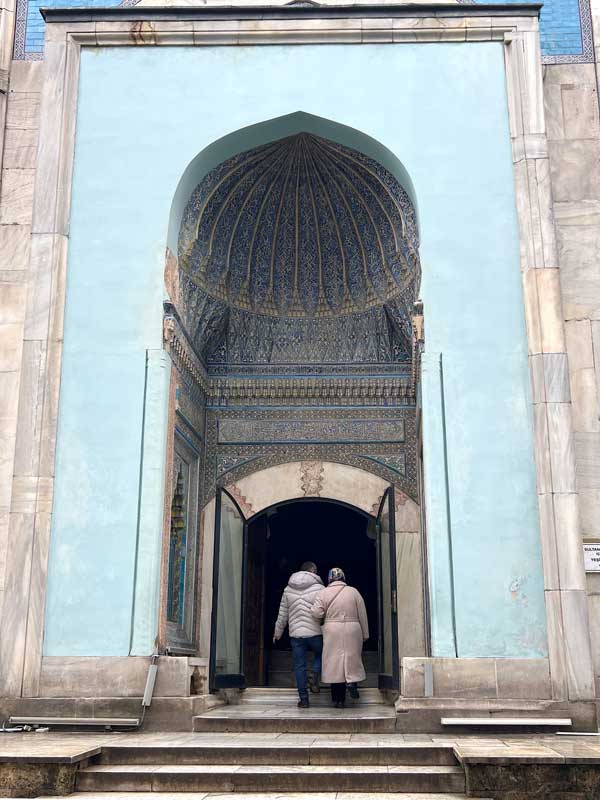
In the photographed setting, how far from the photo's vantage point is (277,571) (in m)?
12.8

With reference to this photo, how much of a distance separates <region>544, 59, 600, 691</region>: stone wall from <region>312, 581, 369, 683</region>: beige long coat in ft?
5.31

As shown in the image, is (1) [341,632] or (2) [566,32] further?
(2) [566,32]

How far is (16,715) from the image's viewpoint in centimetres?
575

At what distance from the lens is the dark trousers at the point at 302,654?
6660mm

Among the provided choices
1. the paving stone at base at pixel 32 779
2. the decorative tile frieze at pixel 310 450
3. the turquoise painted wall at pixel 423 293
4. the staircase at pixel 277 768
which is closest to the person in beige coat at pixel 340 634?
the turquoise painted wall at pixel 423 293

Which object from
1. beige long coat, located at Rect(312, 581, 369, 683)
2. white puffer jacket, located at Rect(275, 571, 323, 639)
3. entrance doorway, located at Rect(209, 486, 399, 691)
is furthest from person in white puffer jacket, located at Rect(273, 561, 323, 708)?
entrance doorway, located at Rect(209, 486, 399, 691)

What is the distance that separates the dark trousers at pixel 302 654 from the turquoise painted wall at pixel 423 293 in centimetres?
126

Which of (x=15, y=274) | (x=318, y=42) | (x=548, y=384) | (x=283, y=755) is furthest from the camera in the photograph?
(x=318, y=42)

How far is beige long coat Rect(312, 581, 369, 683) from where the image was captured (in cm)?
650

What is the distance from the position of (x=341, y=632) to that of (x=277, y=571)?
626 centimetres

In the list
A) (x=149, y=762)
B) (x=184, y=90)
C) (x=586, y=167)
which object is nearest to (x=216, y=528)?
(x=149, y=762)

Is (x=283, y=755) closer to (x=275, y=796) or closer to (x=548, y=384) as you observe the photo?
(x=275, y=796)

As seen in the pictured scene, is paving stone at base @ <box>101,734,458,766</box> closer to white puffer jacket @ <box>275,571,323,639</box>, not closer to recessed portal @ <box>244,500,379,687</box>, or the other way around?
white puffer jacket @ <box>275,571,323,639</box>

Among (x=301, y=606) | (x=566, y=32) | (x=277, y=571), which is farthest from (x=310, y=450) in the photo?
(x=277, y=571)
